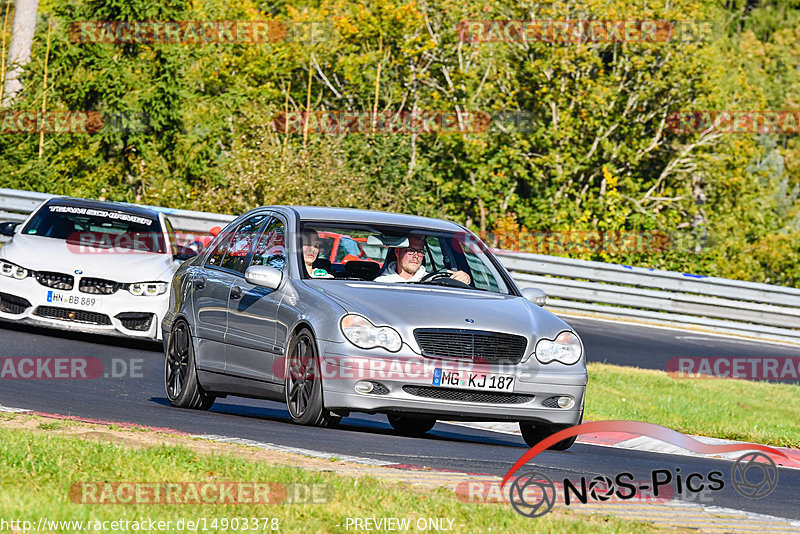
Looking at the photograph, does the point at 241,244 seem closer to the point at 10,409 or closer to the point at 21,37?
the point at 10,409

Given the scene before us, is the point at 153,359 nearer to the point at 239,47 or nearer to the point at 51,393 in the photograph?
the point at 51,393

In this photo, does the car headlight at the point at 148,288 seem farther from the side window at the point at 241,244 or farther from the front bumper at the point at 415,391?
the front bumper at the point at 415,391

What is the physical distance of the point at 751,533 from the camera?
21.7 feet

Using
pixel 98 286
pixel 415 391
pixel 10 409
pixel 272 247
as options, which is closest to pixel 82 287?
pixel 98 286

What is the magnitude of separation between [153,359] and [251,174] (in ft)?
44.2

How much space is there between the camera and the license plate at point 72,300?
15.5 metres

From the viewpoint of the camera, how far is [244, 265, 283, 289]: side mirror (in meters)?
10.2

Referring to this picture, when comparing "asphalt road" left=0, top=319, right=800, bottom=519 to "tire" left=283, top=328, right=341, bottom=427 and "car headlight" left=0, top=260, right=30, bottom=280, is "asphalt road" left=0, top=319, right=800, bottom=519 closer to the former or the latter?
"tire" left=283, top=328, right=341, bottom=427

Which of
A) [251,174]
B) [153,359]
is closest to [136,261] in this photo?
[153,359]

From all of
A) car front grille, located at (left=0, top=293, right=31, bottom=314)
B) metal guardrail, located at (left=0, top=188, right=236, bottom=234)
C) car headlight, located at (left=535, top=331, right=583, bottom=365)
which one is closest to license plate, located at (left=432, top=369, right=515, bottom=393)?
car headlight, located at (left=535, top=331, right=583, bottom=365)

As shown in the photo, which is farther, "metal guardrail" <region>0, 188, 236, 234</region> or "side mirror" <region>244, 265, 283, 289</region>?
"metal guardrail" <region>0, 188, 236, 234</region>

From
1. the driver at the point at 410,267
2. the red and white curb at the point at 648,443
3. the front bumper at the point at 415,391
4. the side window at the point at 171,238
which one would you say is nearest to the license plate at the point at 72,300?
the side window at the point at 171,238

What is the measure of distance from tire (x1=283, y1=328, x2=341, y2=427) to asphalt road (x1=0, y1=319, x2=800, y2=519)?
12cm

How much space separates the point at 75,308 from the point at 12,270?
2.65 feet
